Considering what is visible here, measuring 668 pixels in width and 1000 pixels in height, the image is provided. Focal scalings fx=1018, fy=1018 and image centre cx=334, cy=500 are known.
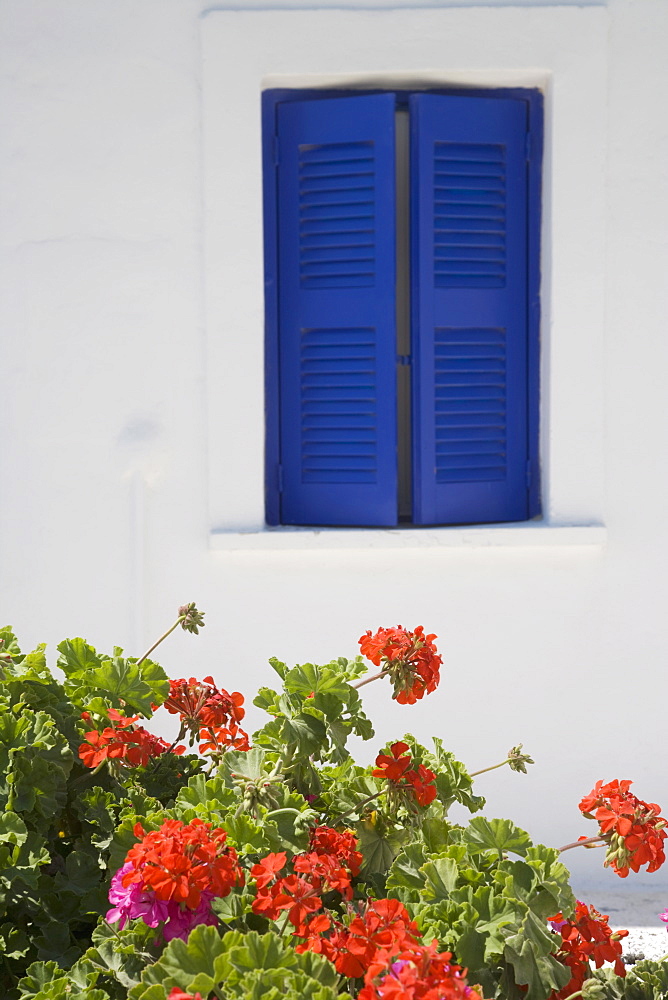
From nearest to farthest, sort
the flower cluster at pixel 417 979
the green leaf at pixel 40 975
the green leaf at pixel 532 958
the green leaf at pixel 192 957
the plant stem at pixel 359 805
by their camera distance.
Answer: the flower cluster at pixel 417 979 < the green leaf at pixel 192 957 < the green leaf at pixel 532 958 < the green leaf at pixel 40 975 < the plant stem at pixel 359 805

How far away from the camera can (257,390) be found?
10.2 ft

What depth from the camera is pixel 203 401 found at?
10.2 ft

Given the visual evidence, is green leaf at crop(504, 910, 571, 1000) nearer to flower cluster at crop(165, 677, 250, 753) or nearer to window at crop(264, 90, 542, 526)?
flower cluster at crop(165, 677, 250, 753)

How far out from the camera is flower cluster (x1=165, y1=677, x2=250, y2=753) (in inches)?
58.9

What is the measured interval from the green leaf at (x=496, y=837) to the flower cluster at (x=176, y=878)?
1.00 feet

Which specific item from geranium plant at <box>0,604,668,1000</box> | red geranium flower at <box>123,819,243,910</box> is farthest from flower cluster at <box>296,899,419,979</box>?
red geranium flower at <box>123,819,243,910</box>

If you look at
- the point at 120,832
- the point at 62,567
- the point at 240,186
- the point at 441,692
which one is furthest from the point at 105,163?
the point at 120,832

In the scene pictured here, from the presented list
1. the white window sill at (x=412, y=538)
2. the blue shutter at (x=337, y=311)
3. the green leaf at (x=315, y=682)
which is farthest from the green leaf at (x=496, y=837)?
the blue shutter at (x=337, y=311)

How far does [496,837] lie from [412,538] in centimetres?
186

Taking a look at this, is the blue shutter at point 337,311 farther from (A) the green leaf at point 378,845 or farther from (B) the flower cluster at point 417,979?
(B) the flower cluster at point 417,979

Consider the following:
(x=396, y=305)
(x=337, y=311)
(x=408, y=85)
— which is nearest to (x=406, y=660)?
(x=337, y=311)

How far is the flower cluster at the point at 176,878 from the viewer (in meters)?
1.10

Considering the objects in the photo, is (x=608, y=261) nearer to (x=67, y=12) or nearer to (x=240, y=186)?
(x=240, y=186)

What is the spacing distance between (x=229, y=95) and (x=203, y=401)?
914mm
